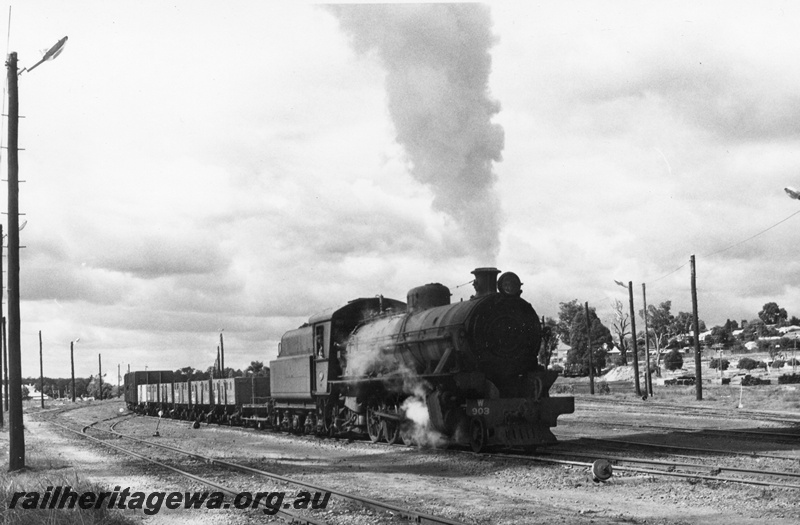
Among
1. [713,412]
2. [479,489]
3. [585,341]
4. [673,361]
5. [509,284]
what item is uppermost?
[509,284]

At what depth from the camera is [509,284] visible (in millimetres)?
17422

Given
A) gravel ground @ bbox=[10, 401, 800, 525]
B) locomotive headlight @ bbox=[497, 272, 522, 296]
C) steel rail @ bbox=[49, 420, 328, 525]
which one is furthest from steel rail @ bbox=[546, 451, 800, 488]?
steel rail @ bbox=[49, 420, 328, 525]

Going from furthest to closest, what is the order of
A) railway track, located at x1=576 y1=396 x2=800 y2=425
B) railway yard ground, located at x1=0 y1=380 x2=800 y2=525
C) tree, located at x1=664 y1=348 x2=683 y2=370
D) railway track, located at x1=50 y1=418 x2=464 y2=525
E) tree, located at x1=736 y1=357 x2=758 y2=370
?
tree, located at x1=664 y1=348 x2=683 y2=370
tree, located at x1=736 y1=357 x2=758 y2=370
railway track, located at x1=576 y1=396 x2=800 y2=425
railway yard ground, located at x1=0 y1=380 x2=800 y2=525
railway track, located at x1=50 y1=418 x2=464 y2=525

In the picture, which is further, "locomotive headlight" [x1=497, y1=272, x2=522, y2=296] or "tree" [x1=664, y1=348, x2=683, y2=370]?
"tree" [x1=664, y1=348, x2=683, y2=370]

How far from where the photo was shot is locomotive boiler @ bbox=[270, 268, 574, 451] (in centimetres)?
1652

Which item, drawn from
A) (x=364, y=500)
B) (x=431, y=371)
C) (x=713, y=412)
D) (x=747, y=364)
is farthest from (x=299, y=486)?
(x=747, y=364)

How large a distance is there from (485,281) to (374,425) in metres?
5.77

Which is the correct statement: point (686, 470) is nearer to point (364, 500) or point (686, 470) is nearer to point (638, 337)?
point (364, 500)

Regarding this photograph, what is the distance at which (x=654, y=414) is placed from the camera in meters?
31.0

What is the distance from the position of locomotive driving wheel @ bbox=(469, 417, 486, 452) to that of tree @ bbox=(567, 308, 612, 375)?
8076 centimetres

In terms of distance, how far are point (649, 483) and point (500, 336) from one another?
554cm

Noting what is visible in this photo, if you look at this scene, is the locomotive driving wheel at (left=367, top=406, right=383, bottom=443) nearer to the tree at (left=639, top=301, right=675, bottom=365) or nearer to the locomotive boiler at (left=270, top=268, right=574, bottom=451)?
the locomotive boiler at (left=270, top=268, right=574, bottom=451)

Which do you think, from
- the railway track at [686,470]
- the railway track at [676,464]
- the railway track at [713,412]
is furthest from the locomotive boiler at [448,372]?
the railway track at [713,412]

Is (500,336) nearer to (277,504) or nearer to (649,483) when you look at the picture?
(649,483)
